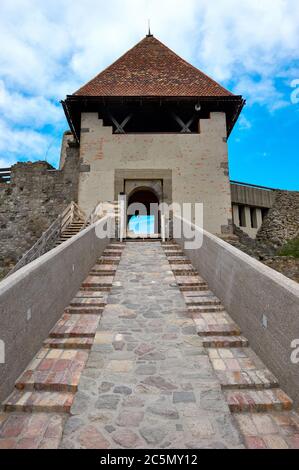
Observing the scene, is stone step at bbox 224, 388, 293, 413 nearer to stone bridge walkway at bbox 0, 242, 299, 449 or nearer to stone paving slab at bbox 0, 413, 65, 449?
stone bridge walkway at bbox 0, 242, 299, 449

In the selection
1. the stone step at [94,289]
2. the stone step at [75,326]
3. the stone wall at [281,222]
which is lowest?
the stone step at [75,326]

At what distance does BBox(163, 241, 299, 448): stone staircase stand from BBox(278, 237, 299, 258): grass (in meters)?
10.6

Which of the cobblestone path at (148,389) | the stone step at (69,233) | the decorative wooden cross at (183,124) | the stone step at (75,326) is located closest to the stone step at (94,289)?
the cobblestone path at (148,389)

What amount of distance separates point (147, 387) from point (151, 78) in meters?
13.8

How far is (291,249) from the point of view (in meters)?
14.9

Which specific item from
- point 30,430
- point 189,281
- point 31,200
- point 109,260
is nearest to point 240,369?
point 30,430

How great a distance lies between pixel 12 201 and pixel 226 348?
507 inches

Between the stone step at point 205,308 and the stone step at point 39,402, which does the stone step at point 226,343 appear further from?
the stone step at point 39,402

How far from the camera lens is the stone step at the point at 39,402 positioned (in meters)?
2.75

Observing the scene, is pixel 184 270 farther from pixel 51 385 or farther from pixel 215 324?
pixel 51 385

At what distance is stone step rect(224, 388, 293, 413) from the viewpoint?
2.79 m

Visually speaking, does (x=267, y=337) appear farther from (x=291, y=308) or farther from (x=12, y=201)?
(x=12, y=201)

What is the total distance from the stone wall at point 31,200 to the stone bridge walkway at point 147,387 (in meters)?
9.51

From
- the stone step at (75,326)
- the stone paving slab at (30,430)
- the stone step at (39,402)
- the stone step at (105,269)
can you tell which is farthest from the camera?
the stone step at (105,269)
